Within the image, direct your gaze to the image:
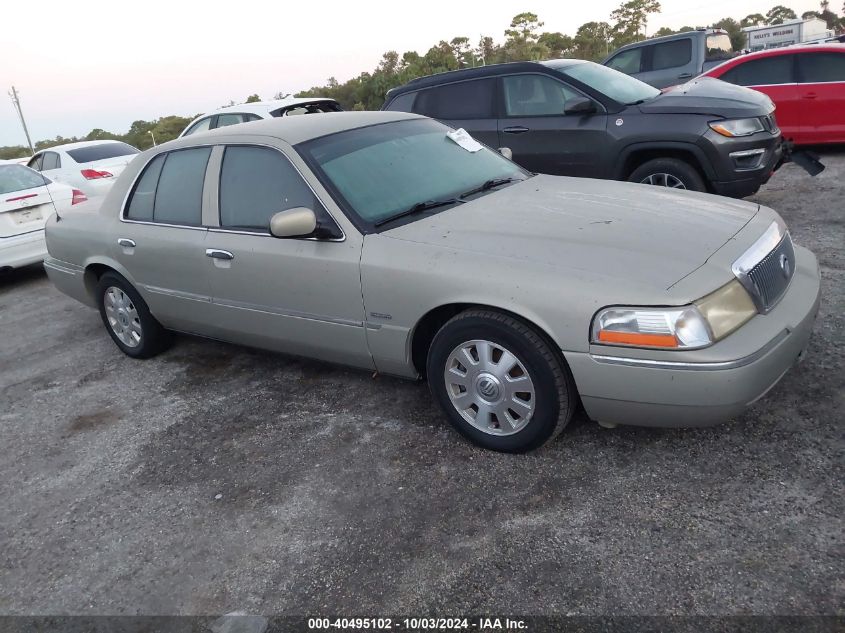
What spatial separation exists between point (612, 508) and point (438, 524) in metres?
0.72

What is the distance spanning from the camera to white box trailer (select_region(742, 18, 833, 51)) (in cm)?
2577

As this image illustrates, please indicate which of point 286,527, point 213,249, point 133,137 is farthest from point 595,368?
point 133,137

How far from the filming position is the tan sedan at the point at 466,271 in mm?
2906

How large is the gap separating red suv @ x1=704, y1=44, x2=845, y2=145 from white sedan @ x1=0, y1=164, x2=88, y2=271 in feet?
27.1

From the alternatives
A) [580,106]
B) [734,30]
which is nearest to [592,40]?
[734,30]

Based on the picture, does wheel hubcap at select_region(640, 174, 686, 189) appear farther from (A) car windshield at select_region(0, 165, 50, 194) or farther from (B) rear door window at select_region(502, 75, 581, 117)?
(A) car windshield at select_region(0, 165, 50, 194)

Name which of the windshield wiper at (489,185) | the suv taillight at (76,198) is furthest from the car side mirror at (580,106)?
the suv taillight at (76,198)

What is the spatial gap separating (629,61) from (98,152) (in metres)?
9.19

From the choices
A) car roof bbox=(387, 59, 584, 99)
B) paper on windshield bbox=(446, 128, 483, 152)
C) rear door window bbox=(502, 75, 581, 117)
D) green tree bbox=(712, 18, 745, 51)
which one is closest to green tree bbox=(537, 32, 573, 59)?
green tree bbox=(712, 18, 745, 51)

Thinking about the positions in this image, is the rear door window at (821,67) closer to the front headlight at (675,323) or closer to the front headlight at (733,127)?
the front headlight at (733,127)

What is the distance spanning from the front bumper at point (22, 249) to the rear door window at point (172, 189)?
3631mm

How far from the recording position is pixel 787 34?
2600cm

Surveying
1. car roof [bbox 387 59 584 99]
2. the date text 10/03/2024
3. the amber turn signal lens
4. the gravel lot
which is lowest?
the date text 10/03/2024

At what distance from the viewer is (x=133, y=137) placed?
143 feet
